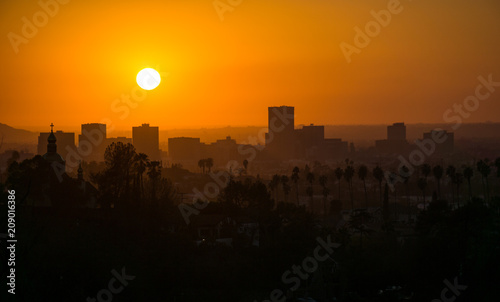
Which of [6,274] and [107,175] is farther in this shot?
[107,175]

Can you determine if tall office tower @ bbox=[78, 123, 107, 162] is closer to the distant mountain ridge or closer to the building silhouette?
the building silhouette

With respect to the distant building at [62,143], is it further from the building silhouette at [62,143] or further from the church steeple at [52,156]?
the church steeple at [52,156]

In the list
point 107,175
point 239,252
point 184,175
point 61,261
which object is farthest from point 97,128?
point 61,261

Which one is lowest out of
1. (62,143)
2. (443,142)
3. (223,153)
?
(62,143)

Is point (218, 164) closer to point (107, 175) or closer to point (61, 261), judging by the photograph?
point (107, 175)

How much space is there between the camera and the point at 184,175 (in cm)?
9850

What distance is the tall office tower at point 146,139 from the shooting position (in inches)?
5940

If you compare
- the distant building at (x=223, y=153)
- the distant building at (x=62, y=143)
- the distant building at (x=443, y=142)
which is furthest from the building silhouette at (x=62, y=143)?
the distant building at (x=443, y=142)

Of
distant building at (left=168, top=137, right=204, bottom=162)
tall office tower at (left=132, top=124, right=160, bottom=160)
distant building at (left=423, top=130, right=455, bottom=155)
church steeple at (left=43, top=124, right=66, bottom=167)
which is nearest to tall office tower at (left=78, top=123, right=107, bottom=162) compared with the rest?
tall office tower at (left=132, top=124, right=160, bottom=160)

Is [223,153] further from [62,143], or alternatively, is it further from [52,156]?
[52,156]

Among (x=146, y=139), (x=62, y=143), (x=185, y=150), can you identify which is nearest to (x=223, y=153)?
(x=185, y=150)

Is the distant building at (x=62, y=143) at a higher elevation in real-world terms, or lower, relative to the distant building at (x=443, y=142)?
lower

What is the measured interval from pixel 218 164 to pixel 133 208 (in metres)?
134

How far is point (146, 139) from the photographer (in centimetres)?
15688
